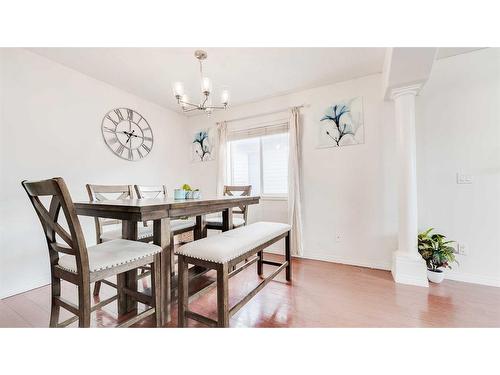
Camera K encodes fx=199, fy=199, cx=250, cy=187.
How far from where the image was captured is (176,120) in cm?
370

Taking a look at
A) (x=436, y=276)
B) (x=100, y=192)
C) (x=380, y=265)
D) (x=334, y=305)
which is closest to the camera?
(x=334, y=305)

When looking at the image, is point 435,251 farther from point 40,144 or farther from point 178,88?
point 40,144

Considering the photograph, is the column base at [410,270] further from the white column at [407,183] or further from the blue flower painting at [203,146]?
the blue flower painting at [203,146]

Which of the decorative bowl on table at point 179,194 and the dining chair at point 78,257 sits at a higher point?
the decorative bowl on table at point 179,194

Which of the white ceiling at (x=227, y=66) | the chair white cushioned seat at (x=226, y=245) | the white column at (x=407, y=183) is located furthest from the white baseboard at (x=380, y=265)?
the white ceiling at (x=227, y=66)

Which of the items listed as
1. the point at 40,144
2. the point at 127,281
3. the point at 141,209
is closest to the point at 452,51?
the point at 141,209

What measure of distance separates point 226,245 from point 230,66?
6.70ft

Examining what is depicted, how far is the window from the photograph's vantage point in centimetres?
311

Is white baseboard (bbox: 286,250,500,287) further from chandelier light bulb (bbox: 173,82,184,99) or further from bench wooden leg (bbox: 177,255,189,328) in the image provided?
chandelier light bulb (bbox: 173,82,184,99)

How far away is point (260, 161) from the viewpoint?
10.7 ft

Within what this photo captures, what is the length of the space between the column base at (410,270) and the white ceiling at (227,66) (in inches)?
84.0

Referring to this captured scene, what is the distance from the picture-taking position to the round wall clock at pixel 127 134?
8.79 ft
